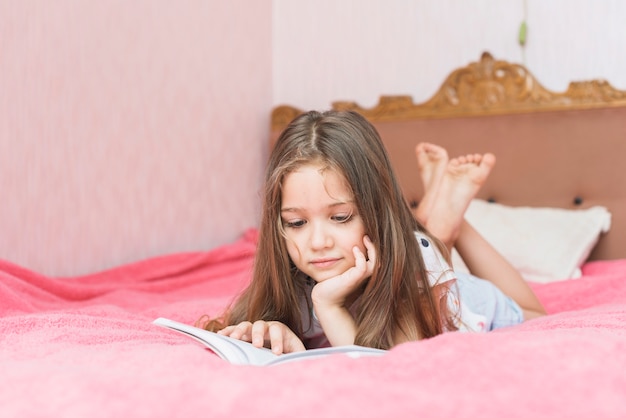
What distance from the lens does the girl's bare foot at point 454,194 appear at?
1593 mm

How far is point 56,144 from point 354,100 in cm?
121

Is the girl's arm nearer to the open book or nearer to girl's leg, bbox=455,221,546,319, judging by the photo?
the open book

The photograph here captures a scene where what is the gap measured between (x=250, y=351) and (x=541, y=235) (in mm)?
1355

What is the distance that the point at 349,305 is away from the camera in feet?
3.90

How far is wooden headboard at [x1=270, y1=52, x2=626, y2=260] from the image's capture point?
2.17 metres

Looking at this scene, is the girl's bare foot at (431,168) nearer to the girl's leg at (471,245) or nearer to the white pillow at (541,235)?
the girl's leg at (471,245)

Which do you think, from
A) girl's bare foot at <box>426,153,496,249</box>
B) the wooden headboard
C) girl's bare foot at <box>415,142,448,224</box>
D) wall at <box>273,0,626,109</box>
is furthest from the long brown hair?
wall at <box>273,0,626,109</box>

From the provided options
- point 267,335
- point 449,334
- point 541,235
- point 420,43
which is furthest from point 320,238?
point 420,43

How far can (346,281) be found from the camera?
3.52 feet

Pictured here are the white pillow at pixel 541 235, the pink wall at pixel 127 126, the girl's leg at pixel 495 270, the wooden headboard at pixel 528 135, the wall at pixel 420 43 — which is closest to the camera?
the girl's leg at pixel 495 270

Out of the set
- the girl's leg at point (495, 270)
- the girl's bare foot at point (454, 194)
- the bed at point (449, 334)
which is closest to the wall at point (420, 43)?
the bed at point (449, 334)

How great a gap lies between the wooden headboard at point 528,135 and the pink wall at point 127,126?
594 mm

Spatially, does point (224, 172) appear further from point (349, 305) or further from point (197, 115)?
point (349, 305)

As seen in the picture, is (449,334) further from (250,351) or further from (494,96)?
(494,96)
